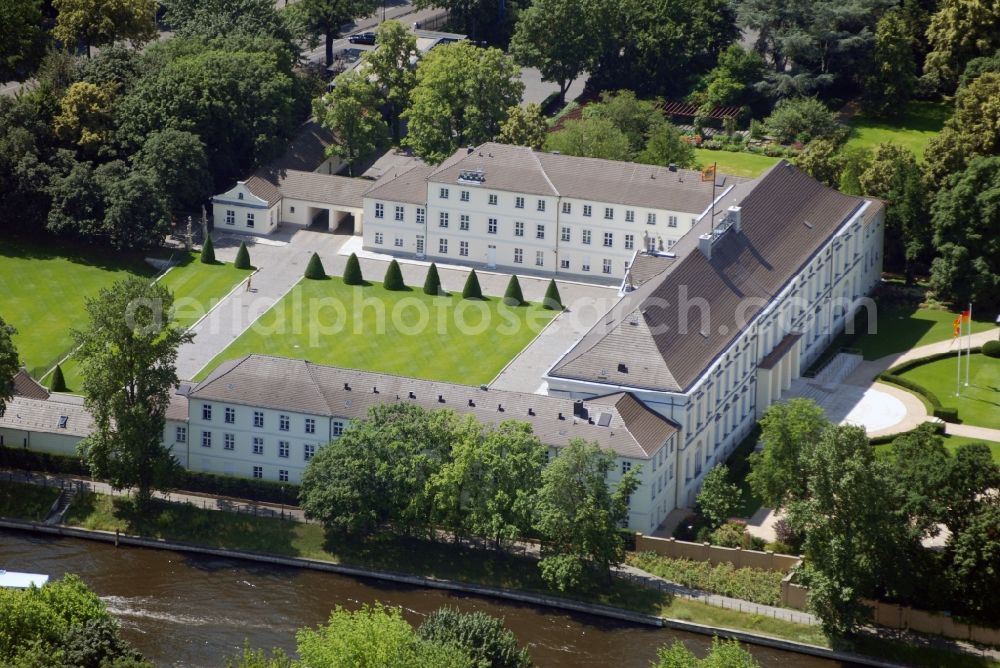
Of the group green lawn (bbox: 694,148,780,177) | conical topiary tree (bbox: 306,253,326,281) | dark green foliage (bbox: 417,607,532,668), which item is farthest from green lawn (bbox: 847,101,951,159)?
dark green foliage (bbox: 417,607,532,668)

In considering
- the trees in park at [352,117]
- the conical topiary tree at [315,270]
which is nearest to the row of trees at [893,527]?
the conical topiary tree at [315,270]

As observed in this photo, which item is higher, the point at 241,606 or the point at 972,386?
the point at 972,386

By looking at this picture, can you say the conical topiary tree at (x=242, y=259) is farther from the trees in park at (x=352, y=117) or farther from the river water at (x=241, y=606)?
the river water at (x=241, y=606)

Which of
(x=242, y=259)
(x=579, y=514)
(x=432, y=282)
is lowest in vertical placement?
(x=579, y=514)

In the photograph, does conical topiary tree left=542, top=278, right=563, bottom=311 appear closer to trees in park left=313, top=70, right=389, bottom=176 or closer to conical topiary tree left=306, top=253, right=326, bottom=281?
conical topiary tree left=306, top=253, right=326, bottom=281

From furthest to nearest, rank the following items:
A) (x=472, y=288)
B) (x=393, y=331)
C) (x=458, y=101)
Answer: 1. (x=458, y=101)
2. (x=472, y=288)
3. (x=393, y=331)

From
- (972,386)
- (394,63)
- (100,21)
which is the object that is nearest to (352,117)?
(394,63)

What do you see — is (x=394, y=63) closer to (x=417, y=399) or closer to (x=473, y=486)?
(x=417, y=399)
